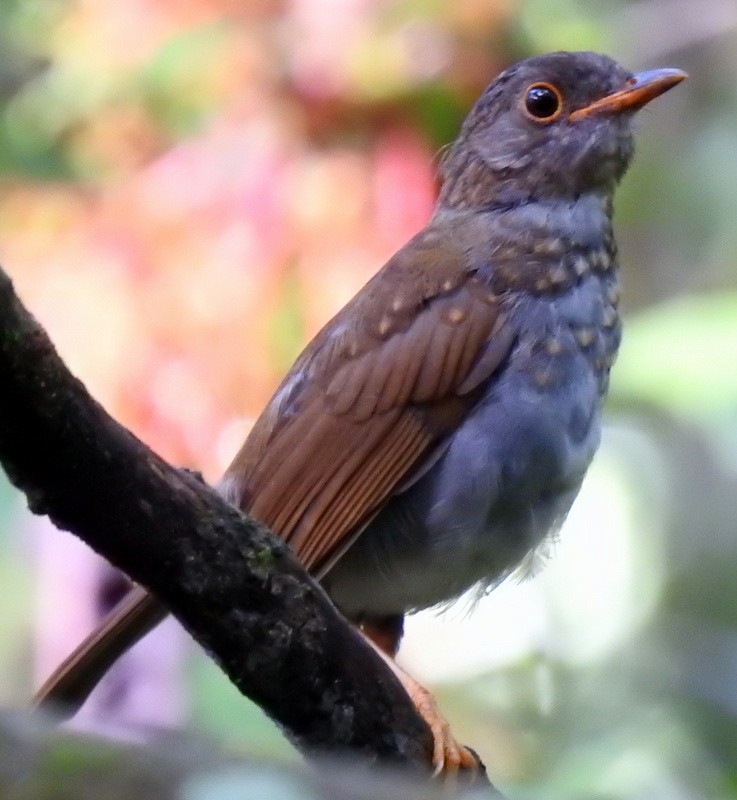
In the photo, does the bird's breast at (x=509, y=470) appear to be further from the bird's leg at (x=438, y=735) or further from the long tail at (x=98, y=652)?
the long tail at (x=98, y=652)

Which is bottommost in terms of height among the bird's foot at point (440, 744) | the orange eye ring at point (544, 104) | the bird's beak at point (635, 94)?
the bird's foot at point (440, 744)

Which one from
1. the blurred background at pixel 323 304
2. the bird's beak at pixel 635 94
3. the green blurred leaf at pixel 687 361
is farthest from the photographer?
the blurred background at pixel 323 304


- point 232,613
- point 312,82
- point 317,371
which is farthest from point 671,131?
point 232,613

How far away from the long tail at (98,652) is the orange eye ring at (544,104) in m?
1.73

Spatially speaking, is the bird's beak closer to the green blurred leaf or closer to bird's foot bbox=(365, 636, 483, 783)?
the green blurred leaf

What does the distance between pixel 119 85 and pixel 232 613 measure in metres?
3.71

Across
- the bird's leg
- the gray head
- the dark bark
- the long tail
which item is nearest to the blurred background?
the gray head

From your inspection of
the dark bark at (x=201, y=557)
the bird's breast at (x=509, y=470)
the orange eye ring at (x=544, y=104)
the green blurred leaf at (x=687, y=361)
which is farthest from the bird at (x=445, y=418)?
the green blurred leaf at (x=687, y=361)

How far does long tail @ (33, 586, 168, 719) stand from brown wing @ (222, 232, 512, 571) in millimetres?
341

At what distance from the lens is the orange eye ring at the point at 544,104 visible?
4008mm

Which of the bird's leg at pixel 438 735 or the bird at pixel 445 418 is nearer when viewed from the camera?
the bird's leg at pixel 438 735

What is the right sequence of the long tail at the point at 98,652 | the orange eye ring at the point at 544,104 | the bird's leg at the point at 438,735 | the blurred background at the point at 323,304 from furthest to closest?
the blurred background at the point at 323,304
the orange eye ring at the point at 544,104
the long tail at the point at 98,652
the bird's leg at the point at 438,735

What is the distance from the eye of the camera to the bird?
335cm

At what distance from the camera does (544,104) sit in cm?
404
